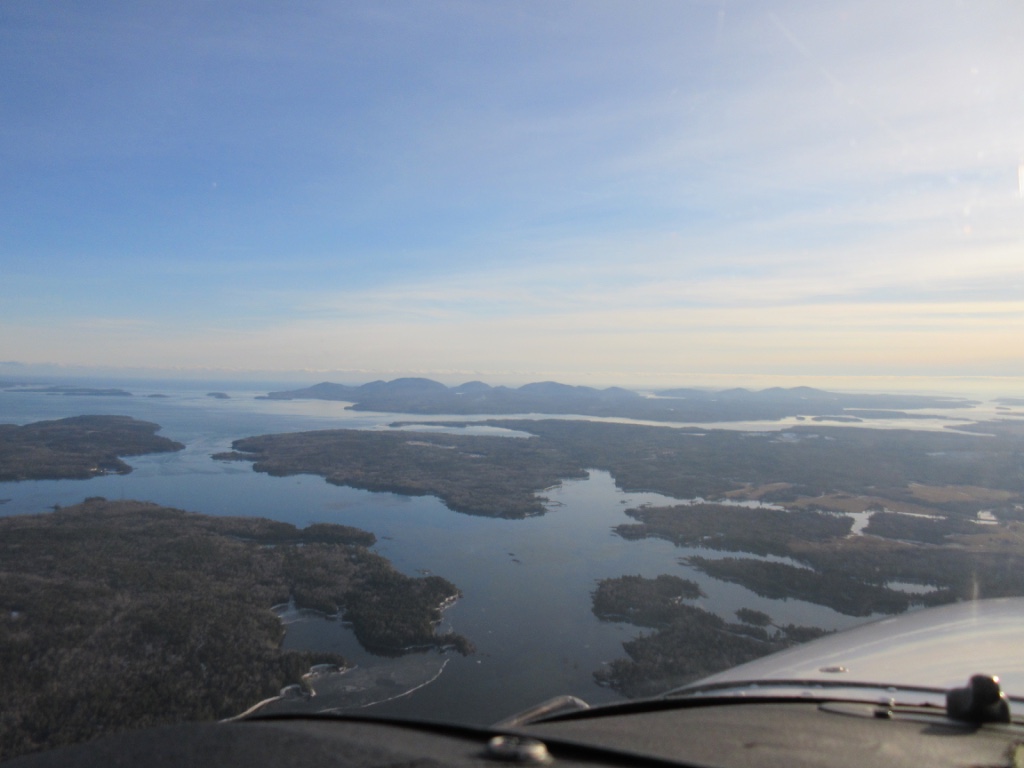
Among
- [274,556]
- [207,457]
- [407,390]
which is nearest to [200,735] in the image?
[274,556]

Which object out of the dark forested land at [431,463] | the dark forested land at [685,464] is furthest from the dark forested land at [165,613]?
the dark forested land at [685,464]

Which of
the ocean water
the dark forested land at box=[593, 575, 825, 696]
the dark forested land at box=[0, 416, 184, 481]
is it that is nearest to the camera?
the ocean water

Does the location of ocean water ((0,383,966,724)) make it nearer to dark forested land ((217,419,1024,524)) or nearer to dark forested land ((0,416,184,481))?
dark forested land ((0,416,184,481))

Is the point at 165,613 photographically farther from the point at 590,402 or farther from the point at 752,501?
the point at 590,402

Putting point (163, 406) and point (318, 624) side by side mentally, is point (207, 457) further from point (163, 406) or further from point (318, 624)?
point (163, 406)

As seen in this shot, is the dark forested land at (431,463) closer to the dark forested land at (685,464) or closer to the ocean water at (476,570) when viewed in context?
the dark forested land at (685,464)

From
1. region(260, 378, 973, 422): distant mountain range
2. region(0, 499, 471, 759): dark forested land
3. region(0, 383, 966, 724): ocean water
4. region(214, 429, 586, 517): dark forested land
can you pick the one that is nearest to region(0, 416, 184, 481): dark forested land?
region(0, 383, 966, 724): ocean water

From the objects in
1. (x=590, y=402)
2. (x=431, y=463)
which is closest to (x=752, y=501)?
(x=431, y=463)
